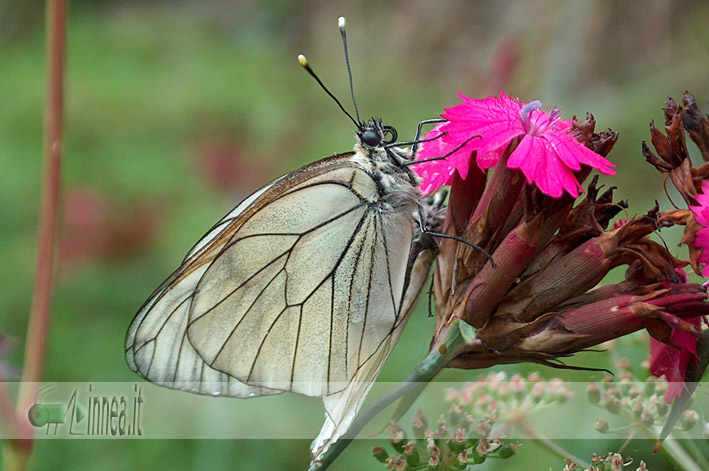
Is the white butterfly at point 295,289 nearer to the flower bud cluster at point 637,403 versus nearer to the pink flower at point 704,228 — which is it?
the flower bud cluster at point 637,403

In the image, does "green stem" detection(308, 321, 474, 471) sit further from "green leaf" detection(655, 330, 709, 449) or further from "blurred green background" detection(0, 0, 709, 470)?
"blurred green background" detection(0, 0, 709, 470)

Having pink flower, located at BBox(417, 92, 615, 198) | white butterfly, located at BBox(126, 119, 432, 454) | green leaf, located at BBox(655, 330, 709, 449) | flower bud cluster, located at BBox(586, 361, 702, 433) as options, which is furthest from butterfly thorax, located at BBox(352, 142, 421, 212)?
green leaf, located at BBox(655, 330, 709, 449)

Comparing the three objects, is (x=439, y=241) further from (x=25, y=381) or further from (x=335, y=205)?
(x=25, y=381)

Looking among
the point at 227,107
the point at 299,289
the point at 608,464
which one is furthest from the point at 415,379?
the point at 227,107

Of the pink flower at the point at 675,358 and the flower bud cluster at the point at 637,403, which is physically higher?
the pink flower at the point at 675,358

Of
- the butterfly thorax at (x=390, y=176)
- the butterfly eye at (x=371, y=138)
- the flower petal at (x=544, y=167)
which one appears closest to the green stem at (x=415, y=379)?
the flower petal at (x=544, y=167)

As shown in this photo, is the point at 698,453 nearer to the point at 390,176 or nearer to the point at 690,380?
the point at 690,380

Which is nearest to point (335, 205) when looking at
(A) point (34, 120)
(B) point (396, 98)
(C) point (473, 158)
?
(C) point (473, 158)
